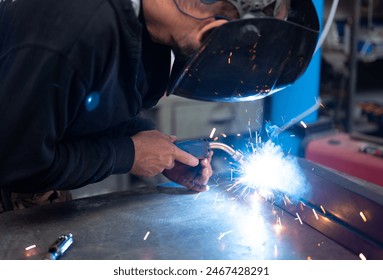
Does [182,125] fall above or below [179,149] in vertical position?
below

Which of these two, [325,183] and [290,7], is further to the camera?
[325,183]

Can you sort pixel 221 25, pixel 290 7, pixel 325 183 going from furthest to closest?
pixel 325 183 < pixel 290 7 < pixel 221 25

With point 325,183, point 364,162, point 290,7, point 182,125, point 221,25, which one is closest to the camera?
point 221,25

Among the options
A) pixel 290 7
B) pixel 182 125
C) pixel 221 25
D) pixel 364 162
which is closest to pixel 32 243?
pixel 221 25

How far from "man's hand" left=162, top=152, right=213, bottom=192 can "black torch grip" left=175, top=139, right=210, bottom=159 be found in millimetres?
18

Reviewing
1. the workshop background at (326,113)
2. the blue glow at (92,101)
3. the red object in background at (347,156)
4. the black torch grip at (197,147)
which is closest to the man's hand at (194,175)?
the black torch grip at (197,147)

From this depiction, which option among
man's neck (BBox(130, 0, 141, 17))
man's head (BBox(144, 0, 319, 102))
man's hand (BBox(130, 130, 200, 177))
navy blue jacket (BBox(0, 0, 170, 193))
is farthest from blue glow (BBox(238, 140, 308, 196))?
man's neck (BBox(130, 0, 141, 17))

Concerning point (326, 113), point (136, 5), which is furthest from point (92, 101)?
point (326, 113)

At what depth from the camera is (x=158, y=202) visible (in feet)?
4.18

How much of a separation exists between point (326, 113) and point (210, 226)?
2.43 m

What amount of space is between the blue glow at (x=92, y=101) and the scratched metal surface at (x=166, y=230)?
0.28 m

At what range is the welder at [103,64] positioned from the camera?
95cm
